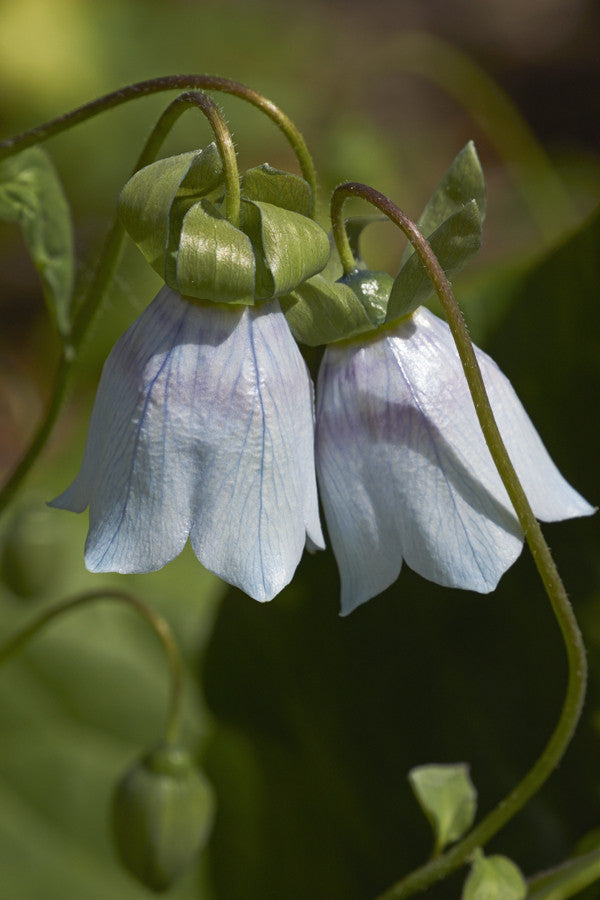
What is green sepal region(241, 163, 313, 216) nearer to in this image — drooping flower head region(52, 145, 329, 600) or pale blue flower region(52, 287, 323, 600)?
drooping flower head region(52, 145, 329, 600)

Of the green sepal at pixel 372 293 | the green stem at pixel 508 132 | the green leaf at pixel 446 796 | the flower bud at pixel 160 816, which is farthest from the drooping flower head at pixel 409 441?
the green stem at pixel 508 132

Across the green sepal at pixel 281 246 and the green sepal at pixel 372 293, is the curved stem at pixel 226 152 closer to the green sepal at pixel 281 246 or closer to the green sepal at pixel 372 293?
the green sepal at pixel 281 246

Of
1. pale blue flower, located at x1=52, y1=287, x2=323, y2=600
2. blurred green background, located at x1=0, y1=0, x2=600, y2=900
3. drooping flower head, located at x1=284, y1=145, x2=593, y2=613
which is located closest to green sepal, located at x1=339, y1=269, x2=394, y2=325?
drooping flower head, located at x1=284, y1=145, x2=593, y2=613

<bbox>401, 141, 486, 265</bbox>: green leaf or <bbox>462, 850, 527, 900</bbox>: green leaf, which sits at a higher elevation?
<bbox>401, 141, 486, 265</bbox>: green leaf

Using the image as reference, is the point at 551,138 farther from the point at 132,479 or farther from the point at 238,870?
the point at 132,479

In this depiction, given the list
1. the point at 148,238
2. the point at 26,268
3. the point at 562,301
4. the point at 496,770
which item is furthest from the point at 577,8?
the point at 148,238

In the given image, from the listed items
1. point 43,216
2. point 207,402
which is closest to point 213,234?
point 207,402
